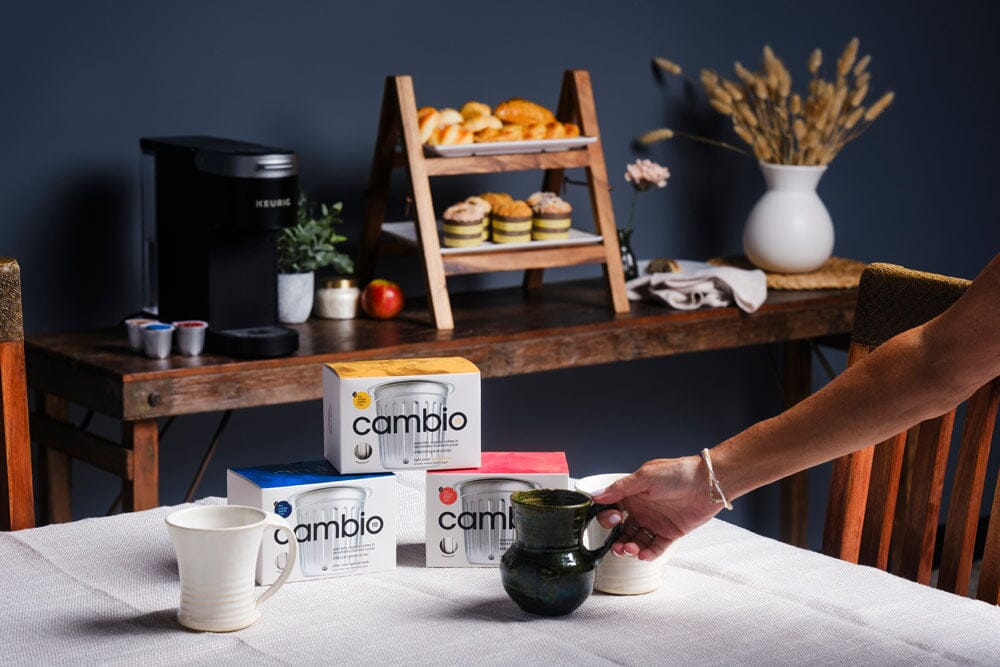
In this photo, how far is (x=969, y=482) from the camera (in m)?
1.53

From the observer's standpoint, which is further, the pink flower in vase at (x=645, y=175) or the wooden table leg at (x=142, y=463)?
the pink flower in vase at (x=645, y=175)

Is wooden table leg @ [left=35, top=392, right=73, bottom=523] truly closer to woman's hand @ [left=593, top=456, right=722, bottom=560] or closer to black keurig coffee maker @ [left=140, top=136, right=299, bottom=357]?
black keurig coffee maker @ [left=140, top=136, right=299, bottom=357]

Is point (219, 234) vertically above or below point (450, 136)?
below

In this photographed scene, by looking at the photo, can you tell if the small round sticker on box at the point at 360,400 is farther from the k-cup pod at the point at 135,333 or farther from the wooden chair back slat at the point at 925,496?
the k-cup pod at the point at 135,333

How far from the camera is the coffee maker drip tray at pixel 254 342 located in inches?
93.6

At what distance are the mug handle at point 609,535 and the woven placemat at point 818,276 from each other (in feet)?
6.35

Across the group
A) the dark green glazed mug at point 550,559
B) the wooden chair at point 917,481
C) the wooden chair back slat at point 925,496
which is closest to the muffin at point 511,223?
the wooden chair at point 917,481

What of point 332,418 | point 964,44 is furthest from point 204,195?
point 964,44

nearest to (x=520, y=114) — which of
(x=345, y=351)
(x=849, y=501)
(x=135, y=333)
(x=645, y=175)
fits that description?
(x=645, y=175)

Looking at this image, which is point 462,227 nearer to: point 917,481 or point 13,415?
point 13,415

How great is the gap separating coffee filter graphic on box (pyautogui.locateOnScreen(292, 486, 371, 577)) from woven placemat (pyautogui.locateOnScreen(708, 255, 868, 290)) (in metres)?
2.00

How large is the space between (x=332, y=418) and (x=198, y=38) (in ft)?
5.30

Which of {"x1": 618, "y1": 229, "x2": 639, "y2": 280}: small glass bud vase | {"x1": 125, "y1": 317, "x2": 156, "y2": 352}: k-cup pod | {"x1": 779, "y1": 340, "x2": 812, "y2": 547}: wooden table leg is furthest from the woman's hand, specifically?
{"x1": 779, "y1": 340, "x2": 812, "y2": 547}: wooden table leg

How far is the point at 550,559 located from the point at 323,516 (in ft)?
0.84
